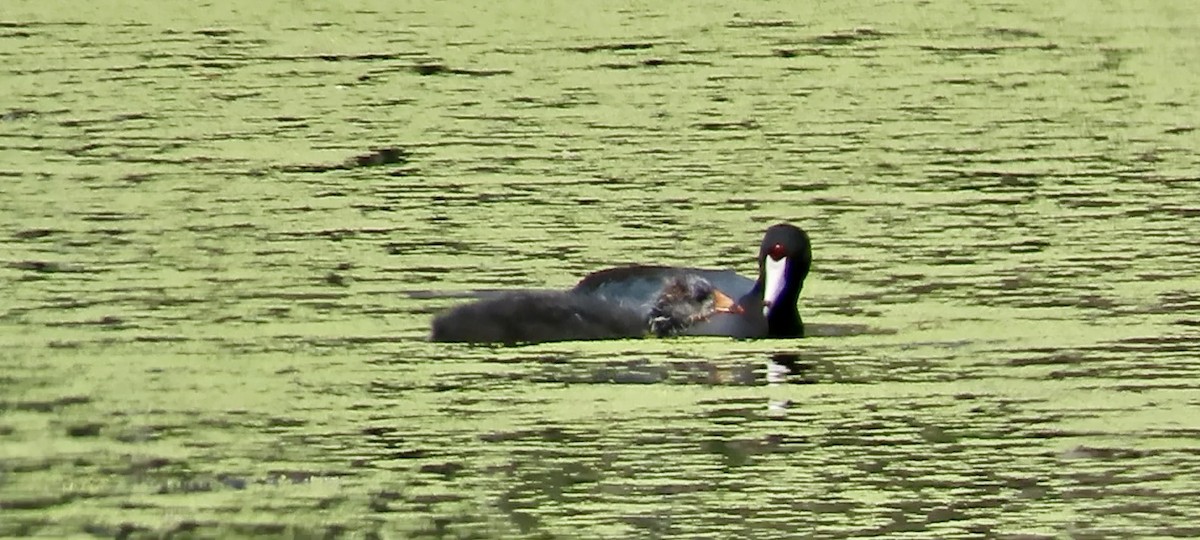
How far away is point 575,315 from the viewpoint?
34.1 feet

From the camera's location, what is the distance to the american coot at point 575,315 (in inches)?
405

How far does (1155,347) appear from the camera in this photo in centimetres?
1009

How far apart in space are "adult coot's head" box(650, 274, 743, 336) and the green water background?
0.46ft

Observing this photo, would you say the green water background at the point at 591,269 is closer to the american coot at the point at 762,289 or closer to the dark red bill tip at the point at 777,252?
the american coot at the point at 762,289

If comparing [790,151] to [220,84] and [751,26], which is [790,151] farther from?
[751,26]

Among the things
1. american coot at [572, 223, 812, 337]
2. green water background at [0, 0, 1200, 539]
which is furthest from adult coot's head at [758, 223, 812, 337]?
green water background at [0, 0, 1200, 539]

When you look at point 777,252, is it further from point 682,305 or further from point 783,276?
point 682,305

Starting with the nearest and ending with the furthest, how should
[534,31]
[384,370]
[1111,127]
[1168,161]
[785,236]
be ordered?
[384,370] → [785,236] → [1168,161] → [1111,127] → [534,31]

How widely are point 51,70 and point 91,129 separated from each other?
2.91m

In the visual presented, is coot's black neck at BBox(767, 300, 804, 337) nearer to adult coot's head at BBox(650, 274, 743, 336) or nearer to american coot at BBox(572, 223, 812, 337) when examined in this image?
american coot at BBox(572, 223, 812, 337)

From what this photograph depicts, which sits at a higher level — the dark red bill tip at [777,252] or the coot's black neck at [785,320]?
the dark red bill tip at [777,252]

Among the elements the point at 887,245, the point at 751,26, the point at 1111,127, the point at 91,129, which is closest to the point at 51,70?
the point at 91,129

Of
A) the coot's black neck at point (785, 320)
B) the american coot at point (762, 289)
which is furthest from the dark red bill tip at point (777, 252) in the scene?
the coot's black neck at point (785, 320)

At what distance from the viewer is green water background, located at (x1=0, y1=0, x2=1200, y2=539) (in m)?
8.08
